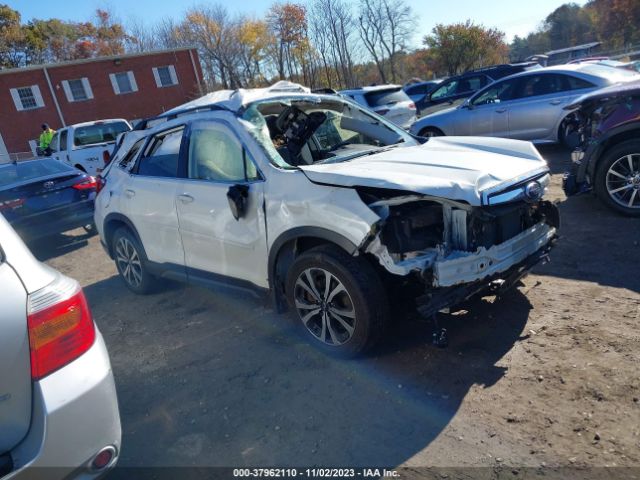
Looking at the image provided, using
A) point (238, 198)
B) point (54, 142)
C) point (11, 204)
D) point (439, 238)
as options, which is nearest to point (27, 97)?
point (54, 142)

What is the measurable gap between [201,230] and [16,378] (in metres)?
2.21

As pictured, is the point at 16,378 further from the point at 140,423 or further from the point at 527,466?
the point at 527,466

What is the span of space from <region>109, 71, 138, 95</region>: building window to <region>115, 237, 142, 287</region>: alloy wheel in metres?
30.3

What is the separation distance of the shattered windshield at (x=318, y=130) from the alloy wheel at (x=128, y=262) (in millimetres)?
2094

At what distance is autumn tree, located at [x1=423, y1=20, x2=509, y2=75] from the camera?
42562 millimetres

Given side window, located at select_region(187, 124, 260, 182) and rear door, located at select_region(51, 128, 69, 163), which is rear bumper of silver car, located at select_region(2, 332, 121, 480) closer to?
side window, located at select_region(187, 124, 260, 182)

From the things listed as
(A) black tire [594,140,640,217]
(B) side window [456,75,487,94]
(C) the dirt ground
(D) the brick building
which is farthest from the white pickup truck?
(D) the brick building

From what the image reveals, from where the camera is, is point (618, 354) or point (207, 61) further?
point (207, 61)

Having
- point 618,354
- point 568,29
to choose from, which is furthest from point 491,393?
point 568,29

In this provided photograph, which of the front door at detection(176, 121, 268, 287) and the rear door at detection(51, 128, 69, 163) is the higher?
the rear door at detection(51, 128, 69, 163)

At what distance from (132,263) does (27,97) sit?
1224 inches

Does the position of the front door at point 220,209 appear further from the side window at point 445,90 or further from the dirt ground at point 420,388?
the side window at point 445,90

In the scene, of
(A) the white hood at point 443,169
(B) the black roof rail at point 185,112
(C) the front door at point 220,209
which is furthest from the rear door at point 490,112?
(C) the front door at point 220,209

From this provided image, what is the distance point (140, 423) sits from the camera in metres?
3.00
